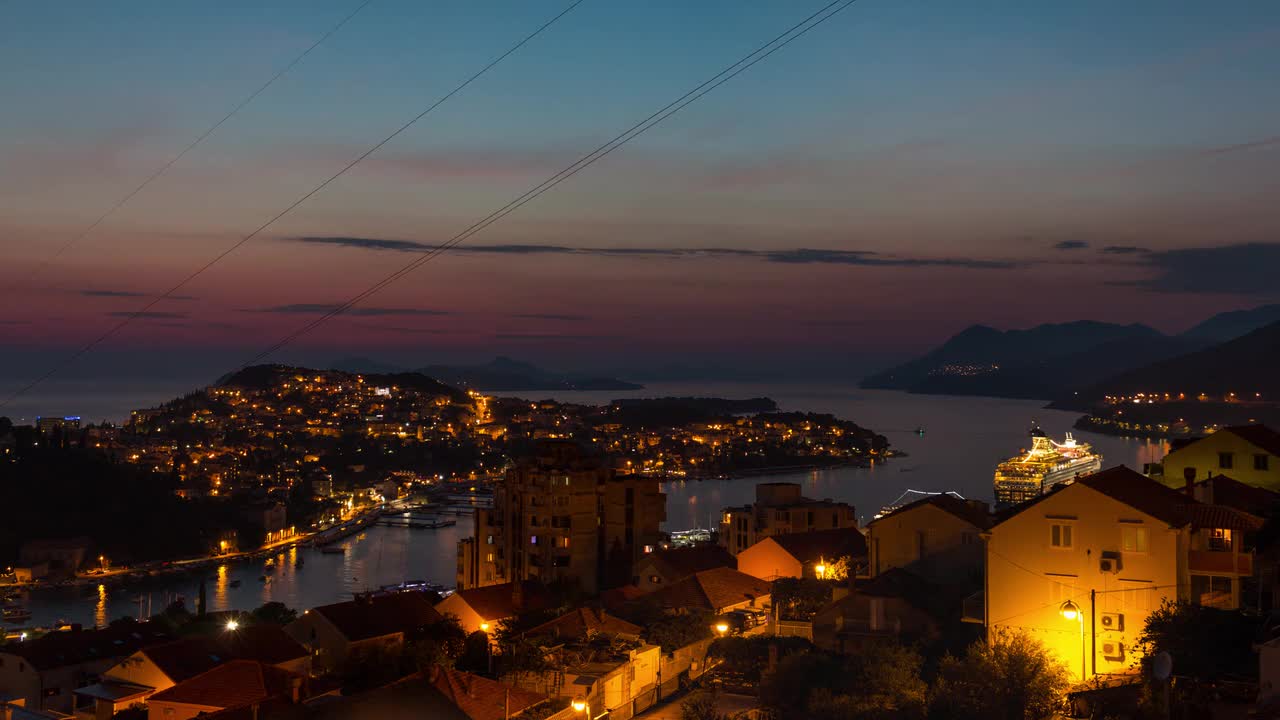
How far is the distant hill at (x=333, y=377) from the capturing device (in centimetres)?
6144

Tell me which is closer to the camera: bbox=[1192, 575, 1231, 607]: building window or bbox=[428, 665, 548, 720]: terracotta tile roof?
bbox=[1192, 575, 1231, 607]: building window

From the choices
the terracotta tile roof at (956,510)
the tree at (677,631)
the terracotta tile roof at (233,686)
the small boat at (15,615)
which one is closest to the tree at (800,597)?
the tree at (677,631)

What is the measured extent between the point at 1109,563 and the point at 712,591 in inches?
142

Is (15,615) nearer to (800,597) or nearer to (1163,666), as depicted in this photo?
(800,597)

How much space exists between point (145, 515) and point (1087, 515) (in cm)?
2304

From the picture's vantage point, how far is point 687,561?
1009 cm

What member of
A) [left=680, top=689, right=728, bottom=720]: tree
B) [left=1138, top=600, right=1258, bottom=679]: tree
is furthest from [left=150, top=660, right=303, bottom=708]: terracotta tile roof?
[left=1138, top=600, right=1258, bottom=679]: tree

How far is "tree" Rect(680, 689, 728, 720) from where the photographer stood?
526 centimetres

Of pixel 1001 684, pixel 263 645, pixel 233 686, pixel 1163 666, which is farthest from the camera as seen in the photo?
pixel 263 645

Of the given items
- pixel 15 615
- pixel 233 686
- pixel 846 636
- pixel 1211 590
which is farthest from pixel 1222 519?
pixel 15 615

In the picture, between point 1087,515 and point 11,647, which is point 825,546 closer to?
point 1087,515

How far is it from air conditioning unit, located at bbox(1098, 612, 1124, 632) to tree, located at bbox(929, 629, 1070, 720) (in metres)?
0.27

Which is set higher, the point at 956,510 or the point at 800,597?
the point at 956,510

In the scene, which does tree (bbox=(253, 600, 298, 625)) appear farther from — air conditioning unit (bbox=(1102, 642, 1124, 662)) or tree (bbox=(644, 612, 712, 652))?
air conditioning unit (bbox=(1102, 642, 1124, 662))
